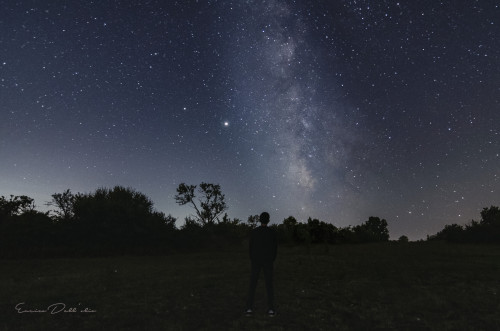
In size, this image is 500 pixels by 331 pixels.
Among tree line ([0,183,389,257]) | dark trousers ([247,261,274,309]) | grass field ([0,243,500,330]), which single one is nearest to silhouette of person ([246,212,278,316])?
dark trousers ([247,261,274,309])

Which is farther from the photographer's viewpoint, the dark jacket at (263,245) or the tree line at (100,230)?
the tree line at (100,230)

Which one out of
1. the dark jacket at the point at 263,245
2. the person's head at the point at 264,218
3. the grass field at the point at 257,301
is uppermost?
the person's head at the point at 264,218

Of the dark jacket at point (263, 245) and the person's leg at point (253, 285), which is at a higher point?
the dark jacket at point (263, 245)

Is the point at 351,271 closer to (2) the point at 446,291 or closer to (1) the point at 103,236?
(2) the point at 446,291

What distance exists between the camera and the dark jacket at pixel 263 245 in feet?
26.2

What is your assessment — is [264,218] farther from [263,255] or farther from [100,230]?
[100,230]

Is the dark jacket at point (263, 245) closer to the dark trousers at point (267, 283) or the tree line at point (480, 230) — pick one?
the dark trousers at point (267, 283)

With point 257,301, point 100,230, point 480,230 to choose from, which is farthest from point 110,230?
point 480,230

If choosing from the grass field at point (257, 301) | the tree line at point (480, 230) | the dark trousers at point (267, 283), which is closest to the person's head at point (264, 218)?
the dark trousers at point (267, 283)

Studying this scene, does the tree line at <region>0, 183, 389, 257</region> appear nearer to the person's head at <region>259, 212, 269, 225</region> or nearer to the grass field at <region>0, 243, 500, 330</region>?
the grass field at <region>0, 243, 500, 330</region>

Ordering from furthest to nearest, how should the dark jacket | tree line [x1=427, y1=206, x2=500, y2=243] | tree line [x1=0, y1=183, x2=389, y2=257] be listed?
tree line [x1=427, y1=206, x2=500, y2=243] → tree line [x1=0, y1=183, x2=389, y2=257] → the dark jacket

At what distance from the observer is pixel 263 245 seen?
7996 millimetres

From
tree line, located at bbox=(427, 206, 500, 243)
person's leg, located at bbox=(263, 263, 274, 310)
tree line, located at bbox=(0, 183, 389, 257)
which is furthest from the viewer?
tree line, located at bbox=(427, 206, 500, 243)

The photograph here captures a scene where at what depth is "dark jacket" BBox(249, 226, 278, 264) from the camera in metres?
7.97
